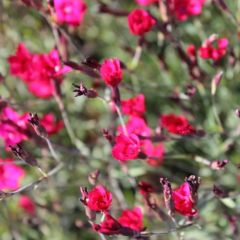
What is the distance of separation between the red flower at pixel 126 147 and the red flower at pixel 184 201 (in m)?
0.22

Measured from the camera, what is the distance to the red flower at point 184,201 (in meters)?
1.87

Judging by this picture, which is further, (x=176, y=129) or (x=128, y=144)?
(x=176, y=129)

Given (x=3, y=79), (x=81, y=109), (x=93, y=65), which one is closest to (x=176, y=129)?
(x=93, y=65)

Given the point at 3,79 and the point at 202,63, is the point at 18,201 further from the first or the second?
the point at 202,63

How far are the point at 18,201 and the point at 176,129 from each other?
55.7 inches

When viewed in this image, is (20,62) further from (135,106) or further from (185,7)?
(185,7)

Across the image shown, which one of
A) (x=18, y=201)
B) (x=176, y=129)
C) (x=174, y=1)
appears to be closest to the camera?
(x=176, y=129)

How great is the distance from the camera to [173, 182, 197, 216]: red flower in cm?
187

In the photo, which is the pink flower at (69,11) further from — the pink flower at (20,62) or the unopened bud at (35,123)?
the unopened bud at (35,123)

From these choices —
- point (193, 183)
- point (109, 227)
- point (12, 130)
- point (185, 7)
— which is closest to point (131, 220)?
point (109, 227)

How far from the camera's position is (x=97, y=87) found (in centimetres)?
266

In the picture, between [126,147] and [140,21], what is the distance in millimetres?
644

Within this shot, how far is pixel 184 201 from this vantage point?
188 centimetres

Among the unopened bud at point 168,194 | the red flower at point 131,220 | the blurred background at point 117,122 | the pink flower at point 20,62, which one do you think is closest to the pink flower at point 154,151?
the blurred background at point 117,122
